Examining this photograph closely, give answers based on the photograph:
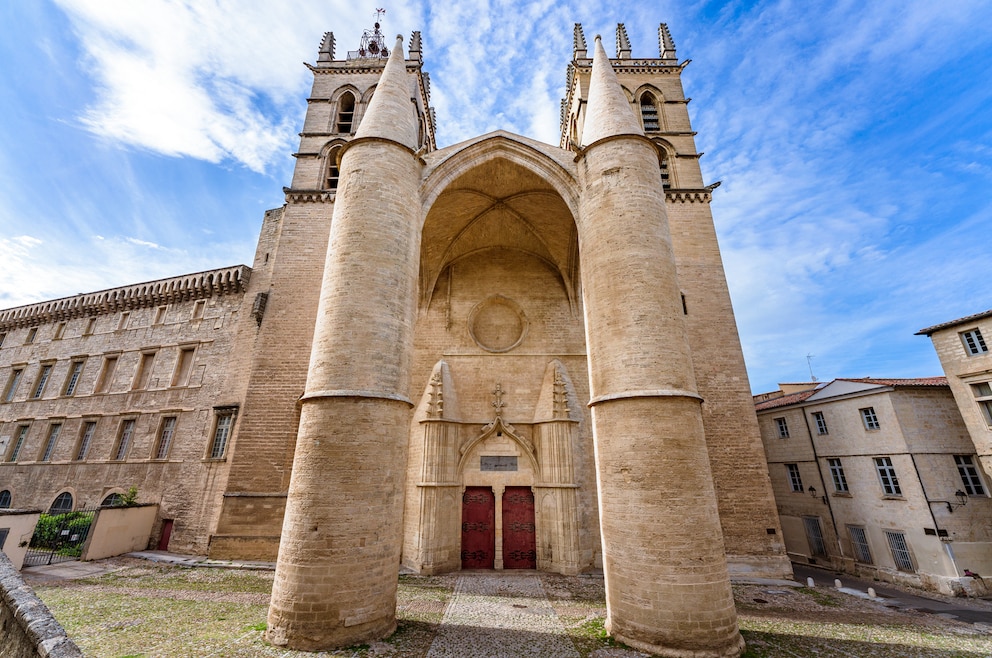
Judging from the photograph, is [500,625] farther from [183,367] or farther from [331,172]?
[331,172]

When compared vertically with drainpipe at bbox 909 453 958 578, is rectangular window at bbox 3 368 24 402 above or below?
above

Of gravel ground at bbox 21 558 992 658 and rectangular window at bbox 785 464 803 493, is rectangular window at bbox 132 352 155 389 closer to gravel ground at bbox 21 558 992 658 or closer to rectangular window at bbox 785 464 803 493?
gravel ground at bbox 21 558 992 658

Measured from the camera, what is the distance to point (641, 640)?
19.0 feet

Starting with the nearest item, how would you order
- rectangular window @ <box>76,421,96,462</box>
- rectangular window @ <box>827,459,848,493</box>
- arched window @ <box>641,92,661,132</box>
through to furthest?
rectangular window @ <box>827,459,848,493</box> < rectangular window @ <box>76,421,96,462</box> < arched window @ <box>641,92,661,132</box>

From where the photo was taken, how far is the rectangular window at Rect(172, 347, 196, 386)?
14870 millimetres

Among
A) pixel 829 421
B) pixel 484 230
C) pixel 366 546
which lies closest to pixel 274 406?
pixel 366 546

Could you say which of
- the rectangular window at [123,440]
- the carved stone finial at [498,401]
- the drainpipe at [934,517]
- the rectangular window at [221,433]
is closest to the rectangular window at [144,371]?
the rectangular window at [123,440]

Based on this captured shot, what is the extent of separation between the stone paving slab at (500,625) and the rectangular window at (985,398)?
12.4 meters

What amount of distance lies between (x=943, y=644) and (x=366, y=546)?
870 cm

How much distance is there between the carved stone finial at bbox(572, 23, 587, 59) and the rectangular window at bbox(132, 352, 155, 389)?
20790mm

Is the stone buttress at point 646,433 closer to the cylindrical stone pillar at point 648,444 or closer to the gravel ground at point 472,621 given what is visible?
the cylindrical stone pillar at point 648,444

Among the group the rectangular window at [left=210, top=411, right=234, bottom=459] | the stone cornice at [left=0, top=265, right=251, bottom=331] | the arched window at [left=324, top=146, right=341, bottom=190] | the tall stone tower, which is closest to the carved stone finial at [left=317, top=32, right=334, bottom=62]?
the tall stone tower

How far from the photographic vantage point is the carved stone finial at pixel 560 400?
37.1 feet

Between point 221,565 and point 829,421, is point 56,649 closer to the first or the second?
point 221,565
